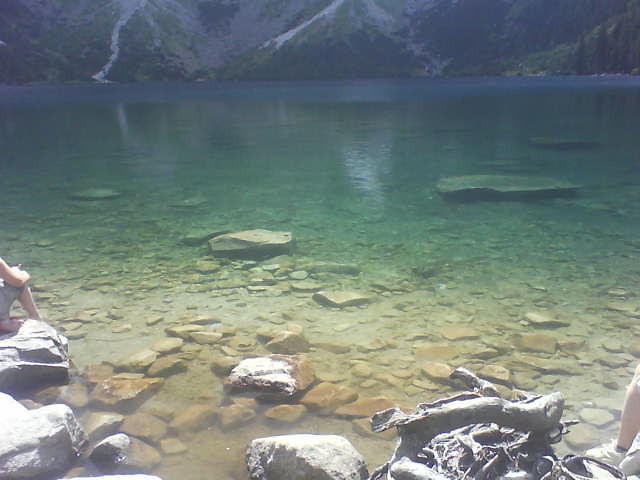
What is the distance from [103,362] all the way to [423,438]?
557cm

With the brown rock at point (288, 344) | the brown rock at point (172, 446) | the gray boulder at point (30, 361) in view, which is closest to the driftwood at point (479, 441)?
the brown rock at point (172, 446)

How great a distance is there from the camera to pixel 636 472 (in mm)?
4781

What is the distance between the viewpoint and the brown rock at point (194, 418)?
6872 mm

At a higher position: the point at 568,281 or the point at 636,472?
the point at 636,472

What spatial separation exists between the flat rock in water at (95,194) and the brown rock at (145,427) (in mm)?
19071

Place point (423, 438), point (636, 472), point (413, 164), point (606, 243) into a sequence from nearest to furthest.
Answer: point (636, 472) < point (423, 438) < point (606, 243) < point (413, 164)

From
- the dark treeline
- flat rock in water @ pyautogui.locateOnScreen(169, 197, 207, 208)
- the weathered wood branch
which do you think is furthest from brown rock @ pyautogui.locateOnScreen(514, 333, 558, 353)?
the dark treeline

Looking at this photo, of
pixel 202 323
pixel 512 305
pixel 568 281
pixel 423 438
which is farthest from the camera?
pixel 568 281

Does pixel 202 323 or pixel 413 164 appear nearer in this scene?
pixel 202 323

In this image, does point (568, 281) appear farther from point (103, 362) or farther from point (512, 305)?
point (103, 362)

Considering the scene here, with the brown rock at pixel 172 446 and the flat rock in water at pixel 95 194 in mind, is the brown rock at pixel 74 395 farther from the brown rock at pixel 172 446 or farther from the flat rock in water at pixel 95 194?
the flat rock in water at pixel 95 194

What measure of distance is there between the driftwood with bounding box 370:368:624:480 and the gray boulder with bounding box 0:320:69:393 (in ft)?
15.9

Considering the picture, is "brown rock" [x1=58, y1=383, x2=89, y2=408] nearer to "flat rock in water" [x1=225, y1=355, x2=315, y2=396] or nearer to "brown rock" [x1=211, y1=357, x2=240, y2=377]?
"brown rock" [x1=211, y1=357, x2=240, y2=377]

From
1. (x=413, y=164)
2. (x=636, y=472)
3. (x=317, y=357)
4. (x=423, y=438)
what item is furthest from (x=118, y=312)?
(x=413, y=164)
